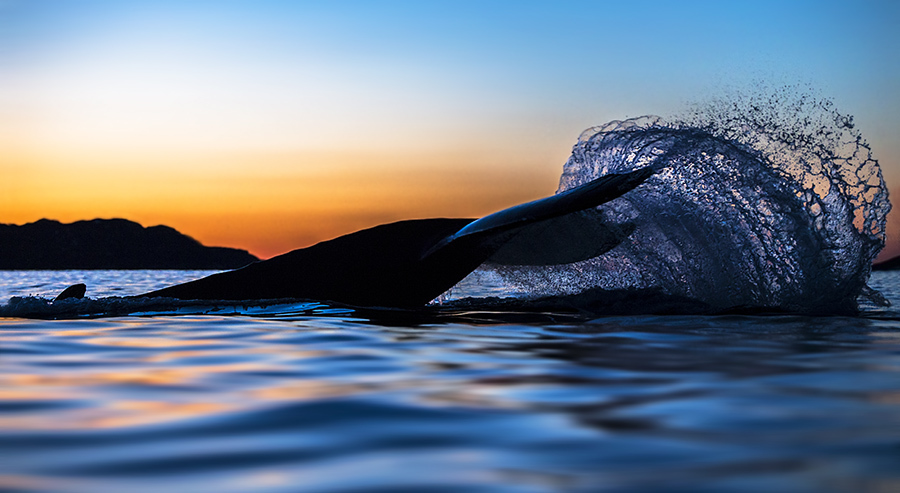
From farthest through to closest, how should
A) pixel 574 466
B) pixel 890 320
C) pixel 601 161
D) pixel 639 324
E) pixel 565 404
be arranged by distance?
pixel 601 161 < pixel 890 320 < pixel 639 324 < pixel 565 404 < pixel 574 466

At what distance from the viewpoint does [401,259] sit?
29.8 feet

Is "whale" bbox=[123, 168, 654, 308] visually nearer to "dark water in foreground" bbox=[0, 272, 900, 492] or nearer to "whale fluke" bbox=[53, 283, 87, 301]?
"whale fluke" bbox=[53, 283, 87, 301]

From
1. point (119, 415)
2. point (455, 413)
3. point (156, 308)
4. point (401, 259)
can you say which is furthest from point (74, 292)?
point (455, 413)

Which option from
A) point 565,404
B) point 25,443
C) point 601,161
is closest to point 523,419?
point 565,404

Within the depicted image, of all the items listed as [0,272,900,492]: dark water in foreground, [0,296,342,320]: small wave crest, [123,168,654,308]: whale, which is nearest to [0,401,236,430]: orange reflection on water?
[0,272,900,492]: dark water in foreground

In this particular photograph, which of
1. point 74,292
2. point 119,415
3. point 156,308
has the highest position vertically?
point 74,292

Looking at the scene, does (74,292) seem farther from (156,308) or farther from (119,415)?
(119,415)

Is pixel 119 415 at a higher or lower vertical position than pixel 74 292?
lower

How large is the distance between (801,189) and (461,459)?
8.02 metres

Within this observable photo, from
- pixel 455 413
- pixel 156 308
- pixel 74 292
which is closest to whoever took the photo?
pixel 455 413

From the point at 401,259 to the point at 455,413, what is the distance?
5.89m

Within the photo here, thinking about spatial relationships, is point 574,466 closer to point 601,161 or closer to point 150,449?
point 150,449

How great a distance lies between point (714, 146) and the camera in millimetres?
9727

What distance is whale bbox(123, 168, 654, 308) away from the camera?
866 centimetres
